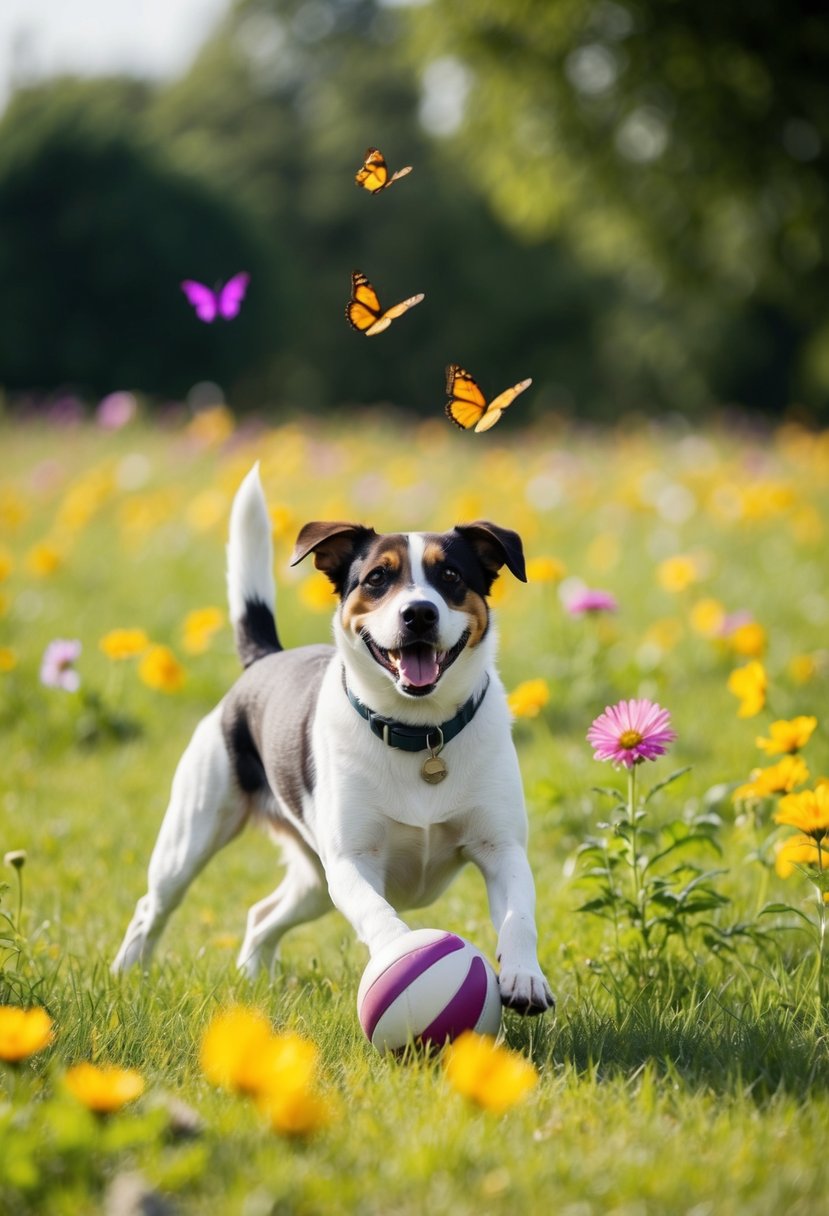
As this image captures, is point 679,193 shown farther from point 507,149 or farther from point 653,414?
point 653,414

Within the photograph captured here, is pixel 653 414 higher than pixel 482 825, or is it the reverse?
pixel 482 825

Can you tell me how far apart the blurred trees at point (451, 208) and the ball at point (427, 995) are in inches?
679

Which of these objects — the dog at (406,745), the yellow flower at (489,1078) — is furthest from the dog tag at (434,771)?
the yellow flower at (489,1078)

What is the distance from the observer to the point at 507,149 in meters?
20.6

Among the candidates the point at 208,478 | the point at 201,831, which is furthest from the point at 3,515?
the point at 201,831

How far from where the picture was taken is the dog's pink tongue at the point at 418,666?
11.9ft

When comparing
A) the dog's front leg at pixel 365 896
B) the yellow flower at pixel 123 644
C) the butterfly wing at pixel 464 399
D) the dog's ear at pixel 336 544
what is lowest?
the yellow flower at pixel 123 644

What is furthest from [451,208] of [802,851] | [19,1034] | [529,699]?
[19,1034]

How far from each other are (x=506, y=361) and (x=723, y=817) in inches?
1581

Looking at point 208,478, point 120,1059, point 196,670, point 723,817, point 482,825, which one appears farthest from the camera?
point 208,478

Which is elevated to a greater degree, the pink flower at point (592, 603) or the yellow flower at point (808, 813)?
the yellow flower at point (808, 813)

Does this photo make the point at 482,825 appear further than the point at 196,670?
No

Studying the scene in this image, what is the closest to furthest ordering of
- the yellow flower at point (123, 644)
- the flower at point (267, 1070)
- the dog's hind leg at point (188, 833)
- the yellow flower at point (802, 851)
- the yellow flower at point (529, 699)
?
the flower at point (267, 1070), the yellow flower at point (802, 851), the dog's hind leg at point (188, 833), the yellow flower at point (529, 699), the yellow flower at point (123, 644)

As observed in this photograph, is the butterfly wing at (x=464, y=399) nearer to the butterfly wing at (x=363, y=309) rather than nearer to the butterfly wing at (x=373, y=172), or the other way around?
the butterfly wing at (x=363, y=309)
